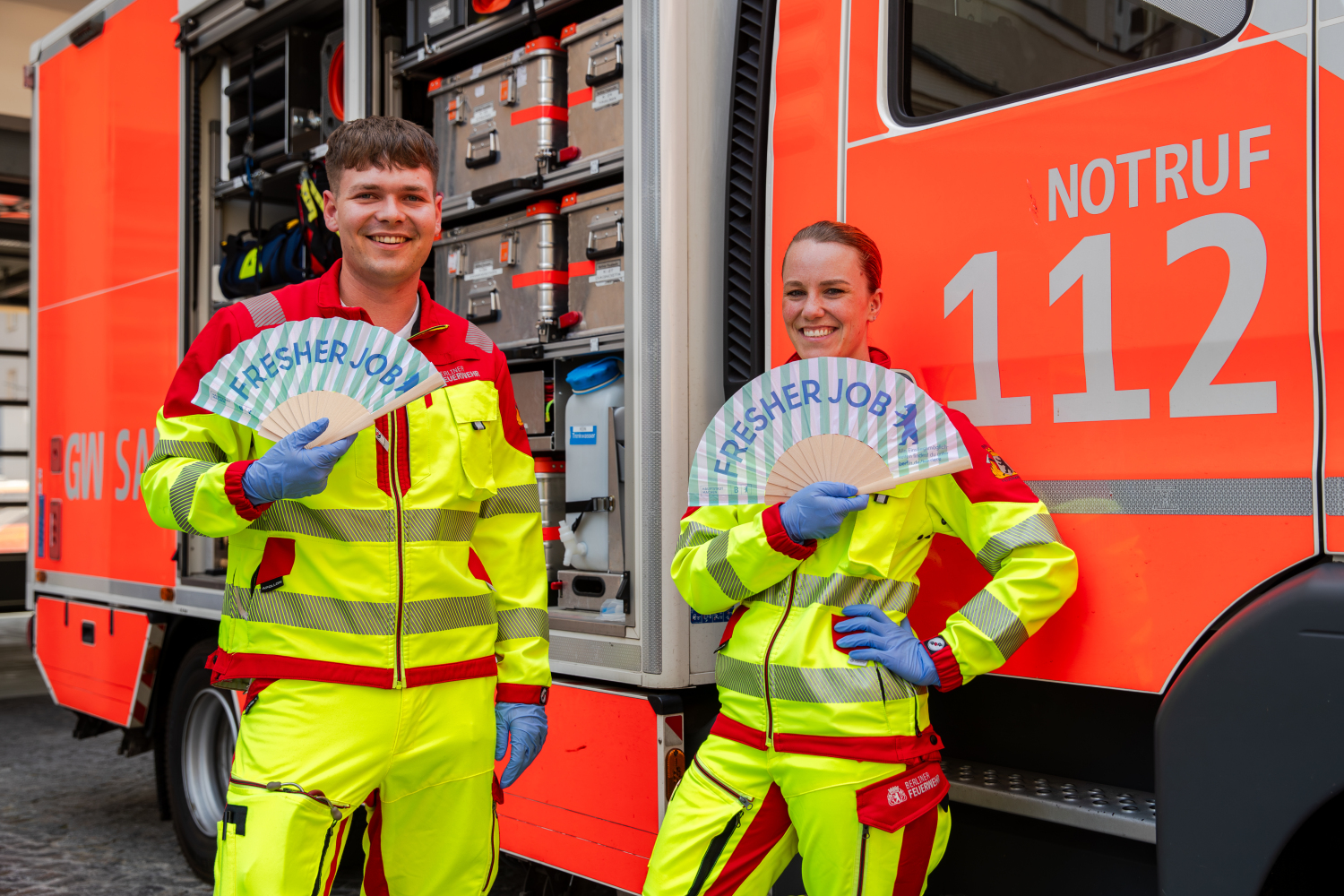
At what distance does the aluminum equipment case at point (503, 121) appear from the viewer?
344 cm

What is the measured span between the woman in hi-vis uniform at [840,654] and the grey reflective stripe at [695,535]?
44 millimetres

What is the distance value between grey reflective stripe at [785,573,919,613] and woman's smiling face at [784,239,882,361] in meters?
0.44

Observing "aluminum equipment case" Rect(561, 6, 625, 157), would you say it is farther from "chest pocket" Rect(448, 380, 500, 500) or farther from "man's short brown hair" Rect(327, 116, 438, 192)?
"chest pocket" Rect(448, 380, 500, 500)

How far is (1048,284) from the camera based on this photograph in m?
2.19

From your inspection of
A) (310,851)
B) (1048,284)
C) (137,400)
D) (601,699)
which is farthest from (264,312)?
(137,400)

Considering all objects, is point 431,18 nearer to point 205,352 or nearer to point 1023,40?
point 205,352

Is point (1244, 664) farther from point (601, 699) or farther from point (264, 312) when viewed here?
point (264, 312)

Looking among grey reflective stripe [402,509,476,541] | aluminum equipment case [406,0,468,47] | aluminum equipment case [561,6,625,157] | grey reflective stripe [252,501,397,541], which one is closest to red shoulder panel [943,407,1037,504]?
grey reflective stripe [402,509,476,541]

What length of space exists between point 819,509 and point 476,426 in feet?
2.25

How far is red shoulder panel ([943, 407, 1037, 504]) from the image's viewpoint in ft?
6.97

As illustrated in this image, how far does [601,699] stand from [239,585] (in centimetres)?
108

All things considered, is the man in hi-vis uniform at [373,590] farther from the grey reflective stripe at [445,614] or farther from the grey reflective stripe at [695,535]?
the grey reflective stripe at [695,535]

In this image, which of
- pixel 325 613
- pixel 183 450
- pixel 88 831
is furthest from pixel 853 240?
pixel 88 831

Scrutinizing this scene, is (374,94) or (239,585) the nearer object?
(239,585)
